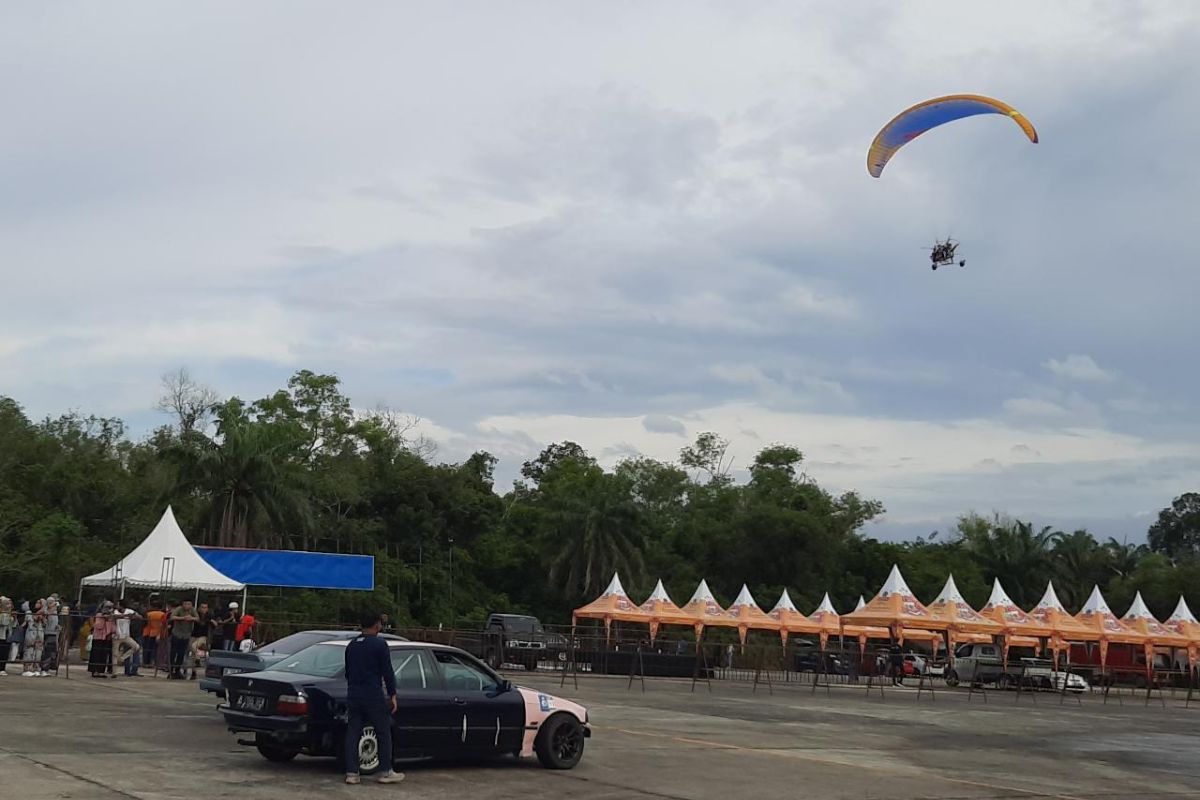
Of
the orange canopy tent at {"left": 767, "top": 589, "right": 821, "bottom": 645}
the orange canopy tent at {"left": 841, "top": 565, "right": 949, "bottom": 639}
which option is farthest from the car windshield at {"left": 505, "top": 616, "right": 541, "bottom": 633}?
the orange canopy tent at {"left": 841, "top": 565, "right": 949, "bottom": 639}

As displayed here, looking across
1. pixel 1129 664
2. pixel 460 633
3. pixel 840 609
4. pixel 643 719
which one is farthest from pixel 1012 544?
pixel 643 719

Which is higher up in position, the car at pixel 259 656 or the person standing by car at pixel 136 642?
the car at pixel 259 656

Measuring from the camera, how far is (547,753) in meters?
13.1

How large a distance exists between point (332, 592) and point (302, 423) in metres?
27.4

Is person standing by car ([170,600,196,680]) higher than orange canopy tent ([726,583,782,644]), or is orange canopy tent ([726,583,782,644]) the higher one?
orange canopy tent ([726,583,782,644])

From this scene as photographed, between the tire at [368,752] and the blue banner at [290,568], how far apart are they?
A: 30.2 meters

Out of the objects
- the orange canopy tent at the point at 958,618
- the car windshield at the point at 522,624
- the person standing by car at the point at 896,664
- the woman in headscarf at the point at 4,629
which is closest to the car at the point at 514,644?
the car windshield at the point at 522,624

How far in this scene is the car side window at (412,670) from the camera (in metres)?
12.2

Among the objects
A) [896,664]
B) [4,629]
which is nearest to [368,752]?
[4,629]

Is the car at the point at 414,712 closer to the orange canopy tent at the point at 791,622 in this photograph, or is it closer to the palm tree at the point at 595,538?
the orange canopy tent at the point at 791,622

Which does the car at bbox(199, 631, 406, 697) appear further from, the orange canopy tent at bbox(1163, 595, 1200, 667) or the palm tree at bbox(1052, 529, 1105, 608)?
the palm tree at bbox(1052, 529, 1105, 608)

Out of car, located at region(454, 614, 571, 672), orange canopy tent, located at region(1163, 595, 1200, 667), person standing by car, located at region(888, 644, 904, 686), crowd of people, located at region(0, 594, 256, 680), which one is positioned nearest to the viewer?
crowd of people, located at region(0, 594, 256, 680)

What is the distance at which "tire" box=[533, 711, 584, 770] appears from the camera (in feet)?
43.2

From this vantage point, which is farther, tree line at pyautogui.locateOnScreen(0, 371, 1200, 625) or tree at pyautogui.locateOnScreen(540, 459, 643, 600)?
tree at pyautogui.locateOnScreen(540, 459, 643, 600)
